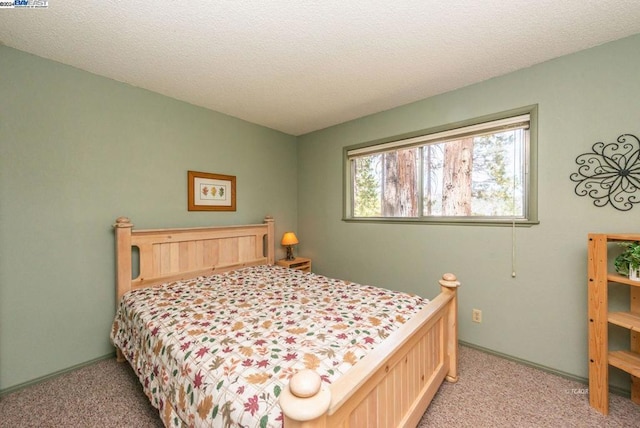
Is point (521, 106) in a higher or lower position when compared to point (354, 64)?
lower

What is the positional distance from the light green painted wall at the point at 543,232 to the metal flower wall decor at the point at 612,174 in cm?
5

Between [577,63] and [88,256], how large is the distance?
4.01 metres

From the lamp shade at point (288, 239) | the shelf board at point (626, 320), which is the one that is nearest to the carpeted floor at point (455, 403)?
the shelf board at point (626, 320)

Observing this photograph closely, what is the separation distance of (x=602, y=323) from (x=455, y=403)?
40.2 inches

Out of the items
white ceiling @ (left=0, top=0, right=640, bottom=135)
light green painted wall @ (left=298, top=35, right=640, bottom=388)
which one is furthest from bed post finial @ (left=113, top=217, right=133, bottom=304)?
light green painted wall @ (left=298, top=35, right=640, bottom=388)

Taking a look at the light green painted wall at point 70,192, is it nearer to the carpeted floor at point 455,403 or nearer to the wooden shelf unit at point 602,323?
the carpeted floor at point 455,403

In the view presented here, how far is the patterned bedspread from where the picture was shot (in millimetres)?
1035

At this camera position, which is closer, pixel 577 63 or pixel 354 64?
pixel 577 63

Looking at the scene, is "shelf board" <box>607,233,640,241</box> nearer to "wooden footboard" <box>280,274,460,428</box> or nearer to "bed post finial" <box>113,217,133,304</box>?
"wooden footboard" <box>280,274,460,428</box>

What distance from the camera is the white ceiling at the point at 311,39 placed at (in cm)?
150

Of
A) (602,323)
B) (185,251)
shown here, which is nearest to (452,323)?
(602,323)

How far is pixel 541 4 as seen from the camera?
148 centimetres

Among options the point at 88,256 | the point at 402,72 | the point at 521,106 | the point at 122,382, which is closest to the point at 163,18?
the point at 402,72

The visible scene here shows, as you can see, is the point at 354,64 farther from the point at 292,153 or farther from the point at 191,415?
the point at 191,415
